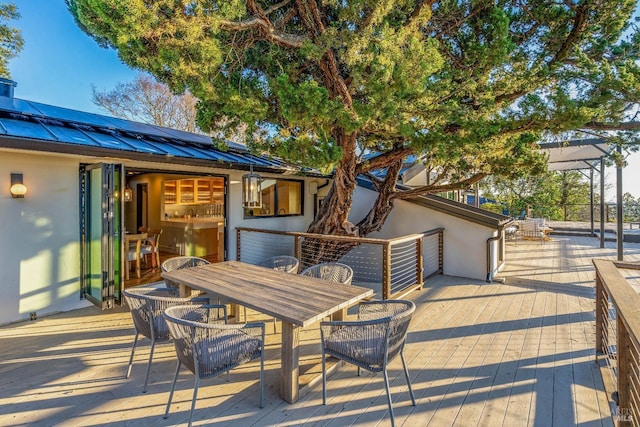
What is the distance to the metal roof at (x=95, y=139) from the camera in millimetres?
3992

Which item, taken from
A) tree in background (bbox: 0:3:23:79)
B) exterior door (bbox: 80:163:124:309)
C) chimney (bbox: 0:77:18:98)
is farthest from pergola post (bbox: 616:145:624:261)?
tree in background (bbox: 0:3:23:79)

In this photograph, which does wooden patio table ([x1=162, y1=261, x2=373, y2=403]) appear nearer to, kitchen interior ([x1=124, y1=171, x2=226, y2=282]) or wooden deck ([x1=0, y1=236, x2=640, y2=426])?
wooden deck ([x1=0, y1=236, x2=640, y2=426])

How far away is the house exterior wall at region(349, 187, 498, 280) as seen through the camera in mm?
6852

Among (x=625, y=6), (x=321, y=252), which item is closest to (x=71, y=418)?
(x=321, y=252)

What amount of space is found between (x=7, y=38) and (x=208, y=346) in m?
13.9

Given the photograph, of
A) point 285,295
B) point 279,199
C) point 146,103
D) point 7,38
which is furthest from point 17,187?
point 146,103

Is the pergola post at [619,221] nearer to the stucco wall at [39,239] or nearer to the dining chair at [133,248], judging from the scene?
the dining chair at [133,248]

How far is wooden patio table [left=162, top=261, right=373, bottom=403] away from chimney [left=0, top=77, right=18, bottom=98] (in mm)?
5583

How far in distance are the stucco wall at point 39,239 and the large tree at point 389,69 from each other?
206 cm

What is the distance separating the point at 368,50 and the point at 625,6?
448cm

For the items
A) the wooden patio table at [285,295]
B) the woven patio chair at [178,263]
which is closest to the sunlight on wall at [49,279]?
the woven patio chair at [178,263]

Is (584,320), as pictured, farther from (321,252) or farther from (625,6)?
(625,6)

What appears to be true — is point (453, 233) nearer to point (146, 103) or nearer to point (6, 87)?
point (6, 87)

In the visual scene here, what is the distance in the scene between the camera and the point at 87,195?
15.9ft
